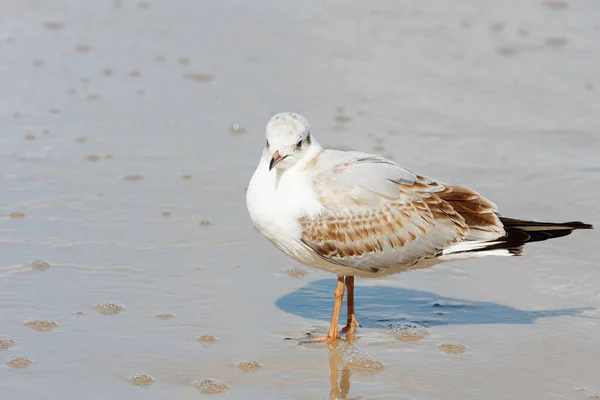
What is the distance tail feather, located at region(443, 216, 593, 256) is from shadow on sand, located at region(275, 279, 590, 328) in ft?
1.64

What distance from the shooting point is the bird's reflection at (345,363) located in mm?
5523

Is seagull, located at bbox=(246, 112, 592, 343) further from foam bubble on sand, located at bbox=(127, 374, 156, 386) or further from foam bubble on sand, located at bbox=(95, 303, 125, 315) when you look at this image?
foam bubble on sand, located at bbox=(127, 374, 156, 386)

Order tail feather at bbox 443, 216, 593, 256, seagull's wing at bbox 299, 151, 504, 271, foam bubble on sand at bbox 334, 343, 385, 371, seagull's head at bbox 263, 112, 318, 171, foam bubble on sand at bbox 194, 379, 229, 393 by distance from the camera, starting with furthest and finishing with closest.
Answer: tail feather at bbox 443, 216, 593, 256 → seagull's wing at bbox 299, 151, 504, 271 → seagull's head at bbox 263, 112, 318, 171 → foam bubble on sand at bbox 334, 343, 385, 371 → foam bubble on sand at bbox 194, 379, 229, 393

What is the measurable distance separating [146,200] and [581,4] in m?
7.10

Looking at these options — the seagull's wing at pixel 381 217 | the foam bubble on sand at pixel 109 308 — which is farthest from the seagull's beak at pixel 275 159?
the foam bubble on sand at pixel 109 308

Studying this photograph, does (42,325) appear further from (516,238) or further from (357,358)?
(516,238)

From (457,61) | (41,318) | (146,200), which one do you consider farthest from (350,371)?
(457,61)

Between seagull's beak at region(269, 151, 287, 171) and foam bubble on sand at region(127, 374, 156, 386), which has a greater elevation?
seagull's beak at region(269, 151, 287, 171)

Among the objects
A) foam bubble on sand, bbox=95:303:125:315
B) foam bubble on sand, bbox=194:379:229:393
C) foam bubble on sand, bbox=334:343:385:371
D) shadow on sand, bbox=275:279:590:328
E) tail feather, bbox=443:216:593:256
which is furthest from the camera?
shadow on sand, bbox=275:279:590:328

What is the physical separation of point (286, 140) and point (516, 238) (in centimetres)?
145

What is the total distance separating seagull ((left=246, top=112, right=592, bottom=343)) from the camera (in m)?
5.99

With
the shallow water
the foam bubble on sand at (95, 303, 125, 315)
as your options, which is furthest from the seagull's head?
the foam bubble on sand at (95, 303, 125, 315)

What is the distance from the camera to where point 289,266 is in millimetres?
7180

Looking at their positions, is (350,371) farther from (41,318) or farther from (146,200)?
(146,200)
